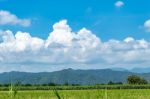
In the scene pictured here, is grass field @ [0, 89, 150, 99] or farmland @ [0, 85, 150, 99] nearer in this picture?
farmland @ [0, 85, 150, 99]

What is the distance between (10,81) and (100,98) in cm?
337

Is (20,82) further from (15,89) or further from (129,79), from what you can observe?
(129,79)

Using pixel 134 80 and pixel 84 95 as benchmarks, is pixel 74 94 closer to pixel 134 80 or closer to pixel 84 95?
pixel 84 95

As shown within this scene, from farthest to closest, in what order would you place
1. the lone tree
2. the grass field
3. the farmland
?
the lone tree < the grass field < the farmland

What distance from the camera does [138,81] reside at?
539ft

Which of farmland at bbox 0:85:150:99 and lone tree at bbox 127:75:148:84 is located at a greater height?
lone tree at bbox 127:75:148:84

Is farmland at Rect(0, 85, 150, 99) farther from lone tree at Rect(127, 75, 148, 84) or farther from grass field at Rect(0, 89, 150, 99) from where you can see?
lone tree at Rect(127, 75, 148, 84)

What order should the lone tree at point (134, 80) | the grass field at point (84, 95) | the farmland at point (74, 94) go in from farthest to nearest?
the lone tree at point (134, 80), the grass field at point (84, 95), the farmland at point (74, 94)

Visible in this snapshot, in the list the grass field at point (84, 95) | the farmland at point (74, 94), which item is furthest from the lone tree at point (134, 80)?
the grass field at point (84, 95)

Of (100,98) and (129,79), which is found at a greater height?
(129,79)

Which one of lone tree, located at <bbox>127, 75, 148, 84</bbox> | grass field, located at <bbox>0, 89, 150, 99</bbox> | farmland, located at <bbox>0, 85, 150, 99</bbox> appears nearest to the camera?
farmland, located at <bbox>0, 85, 150, 99</bbox>

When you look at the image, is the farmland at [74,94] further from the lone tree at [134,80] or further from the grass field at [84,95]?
the lone tree at [134,80]

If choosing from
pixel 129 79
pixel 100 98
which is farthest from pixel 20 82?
pixel 129 79

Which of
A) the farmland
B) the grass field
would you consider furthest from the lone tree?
the grass field
